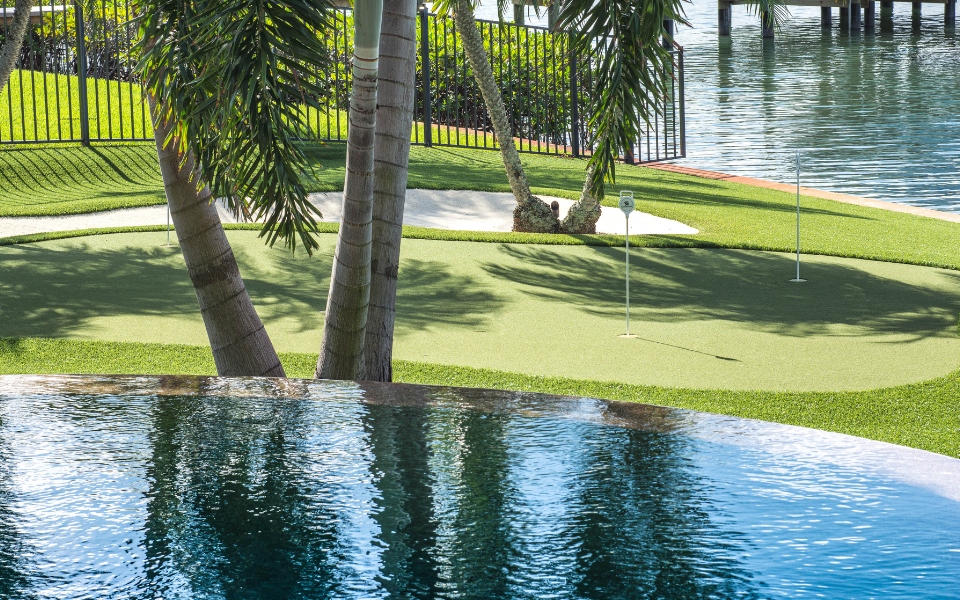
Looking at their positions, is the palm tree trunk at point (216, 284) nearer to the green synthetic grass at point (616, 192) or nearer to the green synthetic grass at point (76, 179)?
the green synthetic grass at point (616, 192)

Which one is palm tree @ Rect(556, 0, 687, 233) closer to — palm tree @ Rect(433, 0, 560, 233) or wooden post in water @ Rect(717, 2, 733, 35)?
palm tree @ Rect(433, 0, 560, 233)

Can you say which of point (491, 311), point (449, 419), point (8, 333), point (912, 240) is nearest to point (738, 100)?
point (912, 240)

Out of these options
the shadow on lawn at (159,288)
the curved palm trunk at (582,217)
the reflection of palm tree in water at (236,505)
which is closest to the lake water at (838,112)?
the curved palm trunk at (582,217)

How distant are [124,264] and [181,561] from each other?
24.7ft

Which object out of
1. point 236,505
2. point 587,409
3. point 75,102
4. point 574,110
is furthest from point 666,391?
point 75,102

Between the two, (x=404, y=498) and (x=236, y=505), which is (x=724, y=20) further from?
(x=236, y=505)

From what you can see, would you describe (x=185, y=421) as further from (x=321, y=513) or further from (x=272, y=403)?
(x=321, y=513)

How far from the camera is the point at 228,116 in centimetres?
436

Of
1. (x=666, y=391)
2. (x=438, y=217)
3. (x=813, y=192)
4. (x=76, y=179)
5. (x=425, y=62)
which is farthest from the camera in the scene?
(x=425, y=62)

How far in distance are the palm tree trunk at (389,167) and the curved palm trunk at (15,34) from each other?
5.86 meters

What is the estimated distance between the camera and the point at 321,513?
11.0 ft

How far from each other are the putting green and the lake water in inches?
104

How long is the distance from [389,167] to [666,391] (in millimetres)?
2321

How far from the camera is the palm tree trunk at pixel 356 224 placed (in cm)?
562
